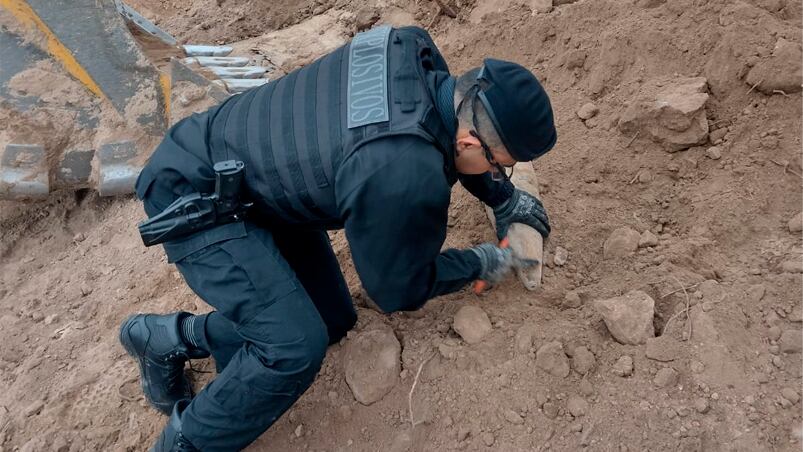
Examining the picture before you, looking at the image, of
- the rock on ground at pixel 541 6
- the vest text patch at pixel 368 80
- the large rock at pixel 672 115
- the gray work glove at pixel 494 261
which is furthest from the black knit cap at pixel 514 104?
the rock on ground at pixel 541 6

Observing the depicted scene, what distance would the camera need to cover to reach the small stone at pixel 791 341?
219cm

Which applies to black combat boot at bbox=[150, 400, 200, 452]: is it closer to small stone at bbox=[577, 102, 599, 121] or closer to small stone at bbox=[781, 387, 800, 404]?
small stone at bbox=[781, 387, 800, 404]

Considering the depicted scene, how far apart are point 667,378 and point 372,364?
44.3 inches

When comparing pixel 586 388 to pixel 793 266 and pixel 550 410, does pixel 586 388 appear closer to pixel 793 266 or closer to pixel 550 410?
pixel 550 410

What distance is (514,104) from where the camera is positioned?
1942 mm

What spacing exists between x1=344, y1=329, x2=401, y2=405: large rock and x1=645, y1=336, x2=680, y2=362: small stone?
97cm

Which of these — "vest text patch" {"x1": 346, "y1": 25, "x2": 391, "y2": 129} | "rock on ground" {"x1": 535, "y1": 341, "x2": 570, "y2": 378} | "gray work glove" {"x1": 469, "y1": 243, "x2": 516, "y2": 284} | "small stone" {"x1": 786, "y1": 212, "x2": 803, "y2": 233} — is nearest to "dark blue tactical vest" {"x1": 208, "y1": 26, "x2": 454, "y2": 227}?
"vest text patch" {"x1": 346, "y1": 25, "x2": 391, "y2": 129}

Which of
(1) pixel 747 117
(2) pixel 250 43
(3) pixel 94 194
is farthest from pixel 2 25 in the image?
(1) pixel 747 117

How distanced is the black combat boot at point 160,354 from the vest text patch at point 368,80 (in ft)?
4.15

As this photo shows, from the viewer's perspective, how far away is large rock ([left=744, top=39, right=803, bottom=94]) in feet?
9.25

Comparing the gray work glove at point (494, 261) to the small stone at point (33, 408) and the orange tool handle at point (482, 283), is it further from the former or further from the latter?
the small stone at point (33, 408)

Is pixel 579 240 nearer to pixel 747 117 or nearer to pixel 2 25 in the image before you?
pixel 747 117

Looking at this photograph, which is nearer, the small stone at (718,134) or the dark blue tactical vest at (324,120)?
the dark blue tactical vest at (324,120)

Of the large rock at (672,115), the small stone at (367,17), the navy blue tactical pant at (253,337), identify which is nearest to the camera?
the navy blue tactical pant at (253,337)
